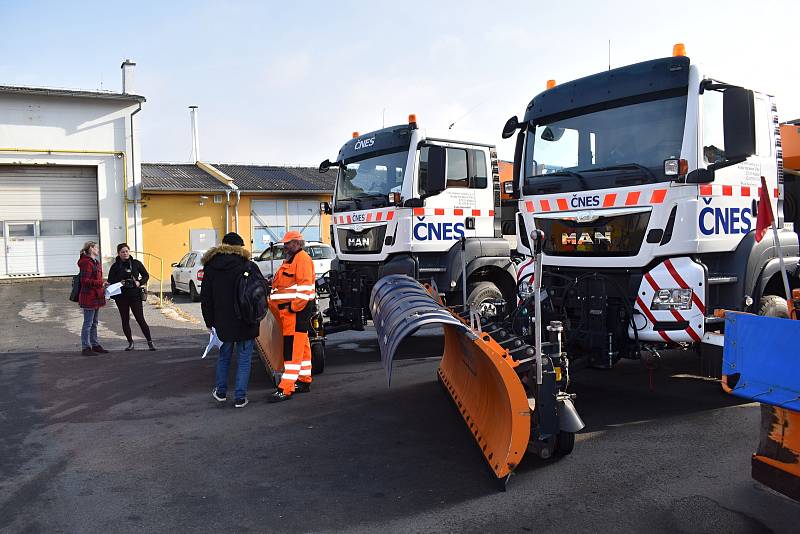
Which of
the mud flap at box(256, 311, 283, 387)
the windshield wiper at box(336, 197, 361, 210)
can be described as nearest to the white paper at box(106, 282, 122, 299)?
the mud flap at box(256, 311, 283, 387)

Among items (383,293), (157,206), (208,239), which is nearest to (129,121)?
(157,206)

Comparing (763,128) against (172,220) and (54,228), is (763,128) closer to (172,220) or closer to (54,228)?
(172,220)

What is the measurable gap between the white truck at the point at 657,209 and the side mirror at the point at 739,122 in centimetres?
1

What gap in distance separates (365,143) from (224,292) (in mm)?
3657

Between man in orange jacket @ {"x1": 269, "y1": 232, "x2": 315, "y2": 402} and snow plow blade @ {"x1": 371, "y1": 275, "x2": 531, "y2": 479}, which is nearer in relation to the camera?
snow plow blade @ {"x1": 371, "y1": 275, "x2": 531, "y2": 479}

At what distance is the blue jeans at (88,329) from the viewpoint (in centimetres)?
940

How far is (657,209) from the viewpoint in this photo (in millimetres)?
5535

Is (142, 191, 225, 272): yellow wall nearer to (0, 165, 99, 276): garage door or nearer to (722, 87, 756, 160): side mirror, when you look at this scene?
(0, 165, 99, 276): garage door

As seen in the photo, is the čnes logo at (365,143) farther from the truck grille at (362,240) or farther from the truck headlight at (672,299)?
the truck headlight at (672,299)

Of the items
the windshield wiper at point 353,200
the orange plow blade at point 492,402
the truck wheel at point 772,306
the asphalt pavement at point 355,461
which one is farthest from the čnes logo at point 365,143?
the truck wheel at point 772,306

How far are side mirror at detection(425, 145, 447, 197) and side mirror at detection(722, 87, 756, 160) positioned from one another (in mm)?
3493

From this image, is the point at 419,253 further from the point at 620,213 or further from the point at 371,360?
the point at 620,213

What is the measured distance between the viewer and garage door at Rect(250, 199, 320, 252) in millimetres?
24016

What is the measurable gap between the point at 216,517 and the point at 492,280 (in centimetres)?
584
